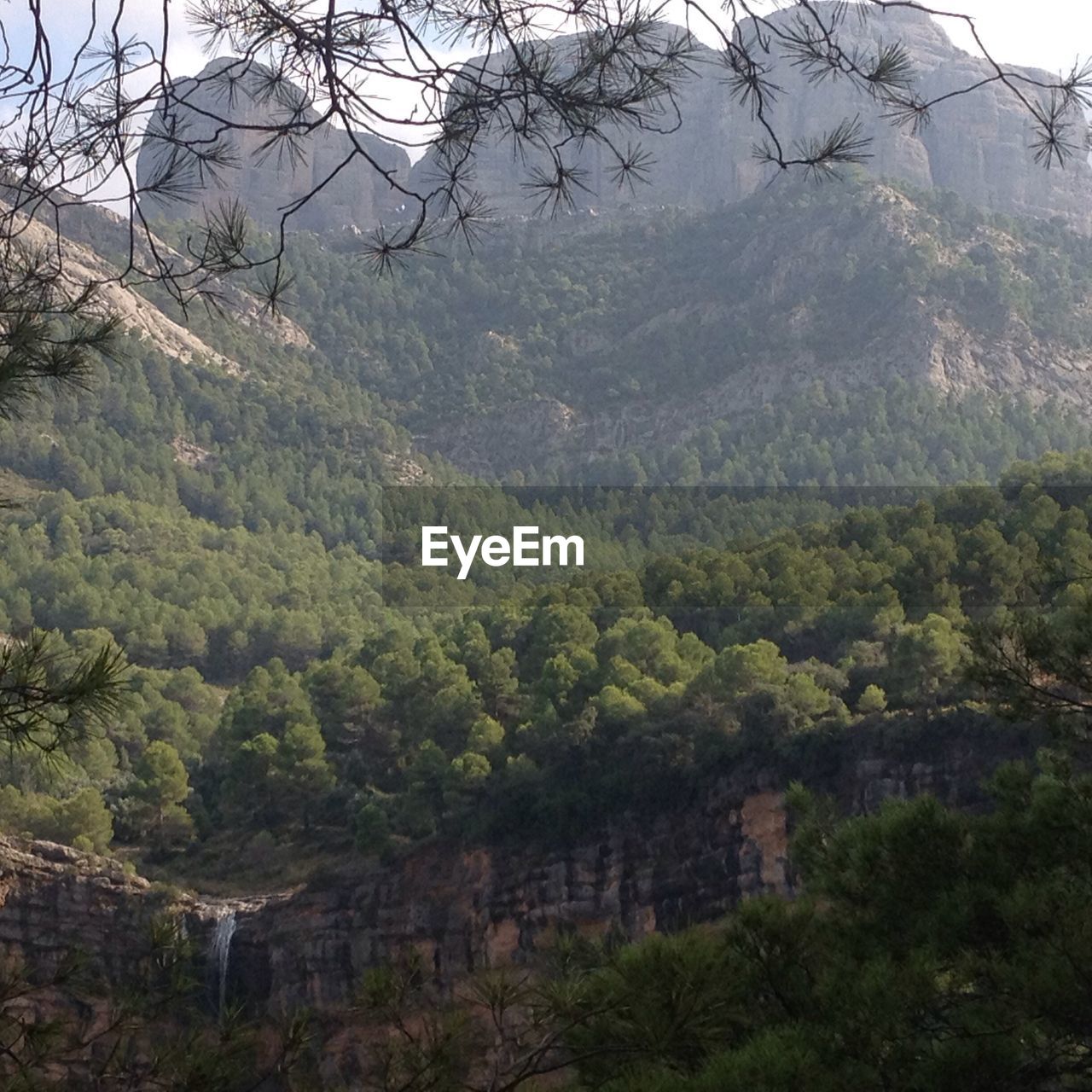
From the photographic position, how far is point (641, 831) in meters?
24.2

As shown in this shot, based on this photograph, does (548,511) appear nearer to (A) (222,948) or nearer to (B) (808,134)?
(A) (222,948)

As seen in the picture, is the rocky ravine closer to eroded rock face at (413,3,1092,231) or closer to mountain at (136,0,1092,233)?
mountain at (136,0,1092,233)

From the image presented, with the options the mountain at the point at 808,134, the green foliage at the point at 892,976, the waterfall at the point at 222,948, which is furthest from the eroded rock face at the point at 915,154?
the green foliage at the point at 892,976

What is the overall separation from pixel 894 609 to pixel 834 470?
3311 centimetres

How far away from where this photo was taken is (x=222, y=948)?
24.2 metres

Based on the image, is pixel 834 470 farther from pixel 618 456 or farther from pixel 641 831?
pixel 641 831

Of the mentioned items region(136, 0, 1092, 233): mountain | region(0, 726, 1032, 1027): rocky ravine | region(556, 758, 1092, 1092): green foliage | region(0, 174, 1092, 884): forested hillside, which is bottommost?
region(0, 726, 1032, 1027): rocky ravine

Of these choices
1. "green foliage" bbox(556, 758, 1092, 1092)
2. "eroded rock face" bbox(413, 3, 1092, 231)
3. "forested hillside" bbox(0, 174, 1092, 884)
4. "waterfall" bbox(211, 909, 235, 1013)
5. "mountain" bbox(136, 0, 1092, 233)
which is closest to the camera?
"green foliage" bbox(556, 758, 1092, 1092)

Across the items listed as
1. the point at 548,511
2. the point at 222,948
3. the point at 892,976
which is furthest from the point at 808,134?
the point at 892,976

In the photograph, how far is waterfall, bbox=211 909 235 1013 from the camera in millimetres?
24250

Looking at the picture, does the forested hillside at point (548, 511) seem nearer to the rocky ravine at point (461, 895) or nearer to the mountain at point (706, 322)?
the mountain at point (706, 322)

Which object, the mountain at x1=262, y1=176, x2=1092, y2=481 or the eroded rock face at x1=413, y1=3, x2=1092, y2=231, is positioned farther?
the eroded rock face at x1=413, y1=3, x2=1092, y2=231

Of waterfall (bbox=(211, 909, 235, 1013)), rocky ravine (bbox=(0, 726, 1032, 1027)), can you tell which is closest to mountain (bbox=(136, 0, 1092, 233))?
rocky ravine (bbox=(0, 726, 1032, 1027))

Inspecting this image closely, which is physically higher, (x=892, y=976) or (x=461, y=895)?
(x=892, y=976)
